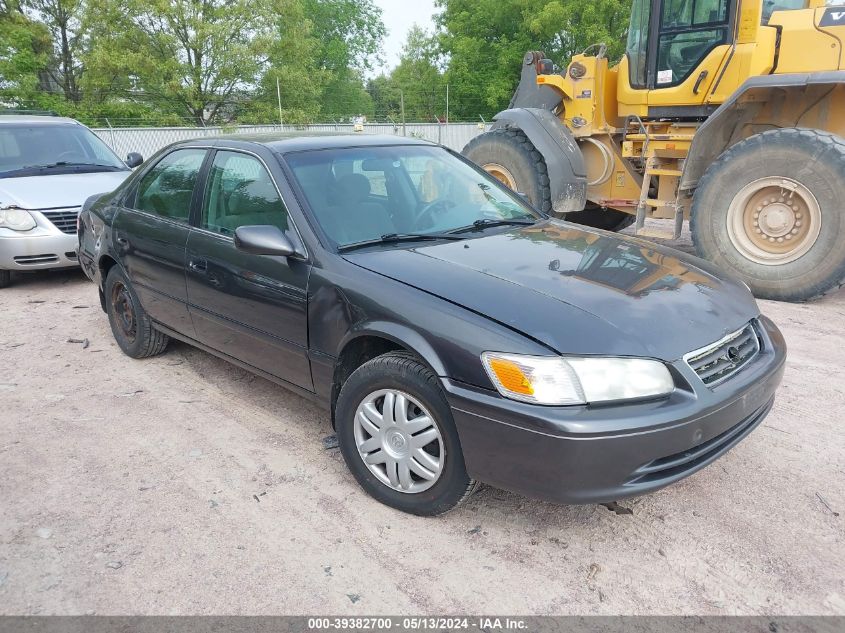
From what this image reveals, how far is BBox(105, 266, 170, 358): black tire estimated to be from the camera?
4.63 m

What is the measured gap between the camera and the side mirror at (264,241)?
3.09 metres

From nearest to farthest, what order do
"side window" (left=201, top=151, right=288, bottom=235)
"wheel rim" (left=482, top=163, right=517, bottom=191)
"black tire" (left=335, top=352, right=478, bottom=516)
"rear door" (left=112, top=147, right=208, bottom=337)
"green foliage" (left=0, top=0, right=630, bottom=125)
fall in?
"black tire" (left=335, top=352, right=478, bottom=516)
"side window" (left=201, top=151, right=288, bottom=235)
"rear door" (left=112, top=147, right=208, bottom=337)
"wheel rim" (left=482, top=163, right=517, bottom=191)
"green foliage" (left=0, top=0, right=630, bottom=125)

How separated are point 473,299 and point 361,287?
0.55 metres

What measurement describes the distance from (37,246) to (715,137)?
23.0 ft

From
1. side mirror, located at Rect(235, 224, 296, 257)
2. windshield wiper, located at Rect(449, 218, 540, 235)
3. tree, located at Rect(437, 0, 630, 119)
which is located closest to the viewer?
side mirror, located at Rect(235, 224, 296, 257)

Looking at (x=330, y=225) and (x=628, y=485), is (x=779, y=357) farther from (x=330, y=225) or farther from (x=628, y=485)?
(x=330, y=225)

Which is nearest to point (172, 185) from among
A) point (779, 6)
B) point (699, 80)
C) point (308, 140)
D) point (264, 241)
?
point (308, 140)

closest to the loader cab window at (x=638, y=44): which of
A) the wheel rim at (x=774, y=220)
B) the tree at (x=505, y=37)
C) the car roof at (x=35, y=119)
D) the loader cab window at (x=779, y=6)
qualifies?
the loader cab window at (x=779, y=6)

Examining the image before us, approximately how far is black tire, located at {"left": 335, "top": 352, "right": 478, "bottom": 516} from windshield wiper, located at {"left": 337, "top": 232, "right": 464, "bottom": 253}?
62 centimetres

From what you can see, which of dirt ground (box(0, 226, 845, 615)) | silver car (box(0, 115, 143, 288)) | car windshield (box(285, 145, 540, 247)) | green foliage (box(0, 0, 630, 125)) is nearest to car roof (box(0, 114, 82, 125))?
silver car (box(0, 115, 143, 288))

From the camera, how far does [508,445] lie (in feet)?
7.88

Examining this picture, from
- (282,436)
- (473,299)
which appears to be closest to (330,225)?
(473,299)

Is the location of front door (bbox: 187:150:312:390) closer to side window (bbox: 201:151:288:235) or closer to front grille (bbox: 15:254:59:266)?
side window (bbox: 201:151:288:235)

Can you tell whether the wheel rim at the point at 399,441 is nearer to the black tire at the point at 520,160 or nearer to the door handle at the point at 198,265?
the door handle at the point at 198,265
